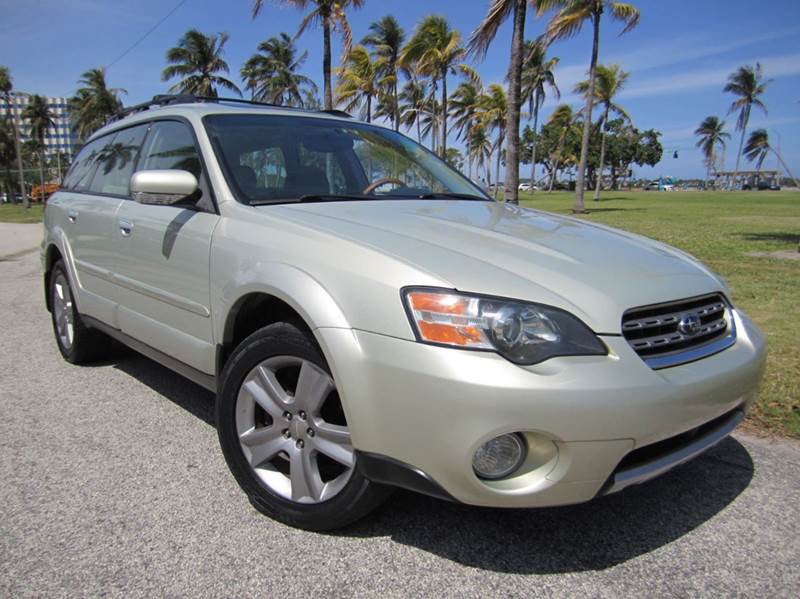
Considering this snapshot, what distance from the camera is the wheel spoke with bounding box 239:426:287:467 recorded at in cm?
233

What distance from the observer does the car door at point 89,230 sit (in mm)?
3586

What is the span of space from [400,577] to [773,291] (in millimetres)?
6114

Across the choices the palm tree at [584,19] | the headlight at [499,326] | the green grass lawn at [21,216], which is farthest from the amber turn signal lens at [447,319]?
the green grass lawn at [21,216]

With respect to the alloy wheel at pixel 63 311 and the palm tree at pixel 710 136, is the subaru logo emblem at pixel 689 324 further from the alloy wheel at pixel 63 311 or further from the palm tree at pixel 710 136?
the palm tree at pixel 710 136

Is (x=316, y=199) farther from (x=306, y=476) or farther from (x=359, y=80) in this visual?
(x=359, y=80)

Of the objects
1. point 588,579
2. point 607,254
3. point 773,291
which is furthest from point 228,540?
point 773,291

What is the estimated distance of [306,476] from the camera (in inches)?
87.8

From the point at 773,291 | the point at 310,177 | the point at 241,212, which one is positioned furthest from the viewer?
the point at 773,291

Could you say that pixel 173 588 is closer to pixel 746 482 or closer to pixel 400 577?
pixel 400 577

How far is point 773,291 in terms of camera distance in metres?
6.55

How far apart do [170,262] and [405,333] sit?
1538 millimetres

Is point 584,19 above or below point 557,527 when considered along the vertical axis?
above

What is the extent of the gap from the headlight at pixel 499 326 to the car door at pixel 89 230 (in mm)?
2370

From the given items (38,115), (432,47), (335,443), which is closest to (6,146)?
(38,115)
